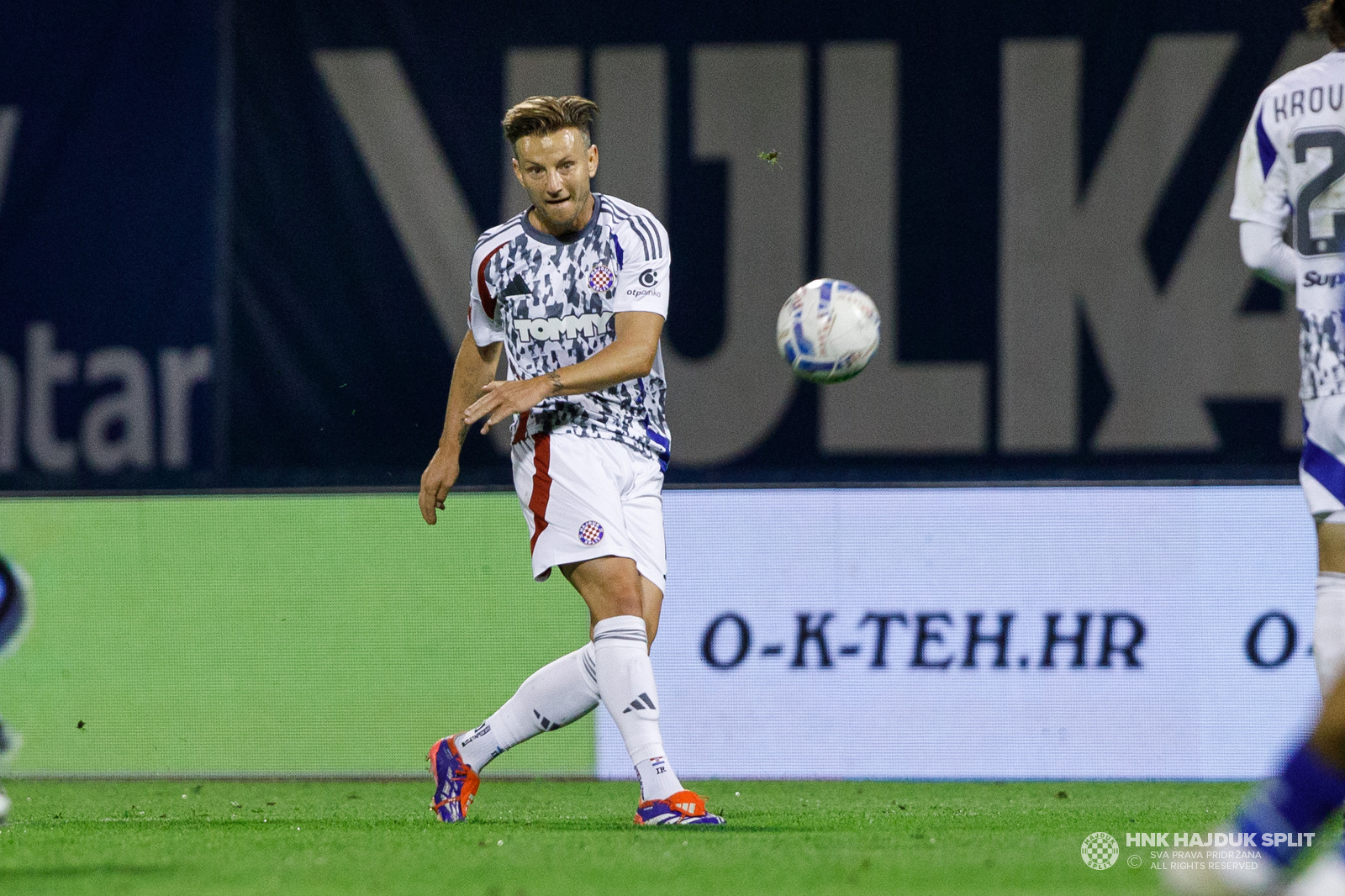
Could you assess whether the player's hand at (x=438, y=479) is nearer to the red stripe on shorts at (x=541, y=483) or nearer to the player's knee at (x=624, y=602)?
the red stripe on shorts at (x=541, y=483)

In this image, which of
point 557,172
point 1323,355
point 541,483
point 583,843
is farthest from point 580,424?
point 1323,355

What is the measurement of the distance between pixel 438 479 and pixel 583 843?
4.01 feet

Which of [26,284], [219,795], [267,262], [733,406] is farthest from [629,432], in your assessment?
[26,284]

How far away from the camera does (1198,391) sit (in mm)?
7465

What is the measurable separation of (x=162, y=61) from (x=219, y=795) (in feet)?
11.2

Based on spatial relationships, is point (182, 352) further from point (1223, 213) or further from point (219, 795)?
point (1223, 213)

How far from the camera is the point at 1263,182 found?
372cm

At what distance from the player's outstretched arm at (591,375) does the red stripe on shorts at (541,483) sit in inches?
7.1

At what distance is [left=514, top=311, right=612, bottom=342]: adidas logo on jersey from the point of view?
4.49 metres

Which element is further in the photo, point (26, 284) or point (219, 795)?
point (26, 284)

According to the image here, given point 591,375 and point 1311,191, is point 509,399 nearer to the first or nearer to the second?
point 591,375

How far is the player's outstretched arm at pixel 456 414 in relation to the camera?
15.4 ft

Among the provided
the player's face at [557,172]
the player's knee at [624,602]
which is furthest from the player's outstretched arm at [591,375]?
the player's knee at [624,602]

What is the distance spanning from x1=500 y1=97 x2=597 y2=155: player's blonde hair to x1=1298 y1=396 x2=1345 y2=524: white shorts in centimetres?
183
